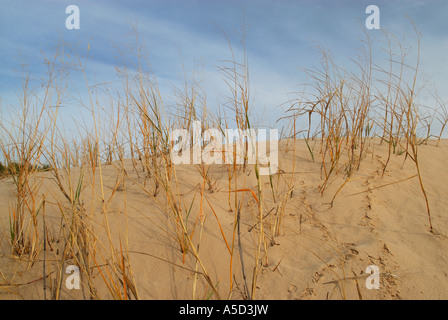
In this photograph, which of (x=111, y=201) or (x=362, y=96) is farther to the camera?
(x=362, y=96)

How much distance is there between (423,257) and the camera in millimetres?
1750

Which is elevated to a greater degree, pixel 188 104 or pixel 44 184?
pixel 188 104

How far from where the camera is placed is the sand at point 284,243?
155cm

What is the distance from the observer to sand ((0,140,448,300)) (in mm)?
1550

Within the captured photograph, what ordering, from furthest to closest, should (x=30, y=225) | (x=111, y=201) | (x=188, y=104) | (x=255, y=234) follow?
(x=188, y=104)
(x=111, y=201)
(x=30, y=225)
(x=255, y=234)

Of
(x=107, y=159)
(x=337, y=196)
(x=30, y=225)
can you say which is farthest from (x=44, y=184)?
(x=337, y=196)

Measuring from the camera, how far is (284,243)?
1841 mm
